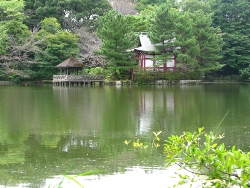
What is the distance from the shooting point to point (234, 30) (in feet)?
97.7

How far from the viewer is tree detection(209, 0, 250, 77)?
29000 millimetres

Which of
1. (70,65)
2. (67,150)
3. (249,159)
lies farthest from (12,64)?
(249,159)

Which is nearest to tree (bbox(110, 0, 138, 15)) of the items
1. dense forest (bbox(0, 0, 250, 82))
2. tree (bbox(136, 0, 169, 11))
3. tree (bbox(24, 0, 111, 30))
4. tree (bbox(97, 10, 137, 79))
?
tree (bbox(136, 0, 169, 11))

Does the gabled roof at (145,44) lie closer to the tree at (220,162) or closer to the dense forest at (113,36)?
the dense forest at (113,36)

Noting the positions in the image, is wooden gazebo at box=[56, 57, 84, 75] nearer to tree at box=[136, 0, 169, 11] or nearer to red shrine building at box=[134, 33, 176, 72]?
red shrine building at box=[134, 33, 176, 72]

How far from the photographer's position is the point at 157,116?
10.9m

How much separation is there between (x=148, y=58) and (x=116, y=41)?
2.87 metres

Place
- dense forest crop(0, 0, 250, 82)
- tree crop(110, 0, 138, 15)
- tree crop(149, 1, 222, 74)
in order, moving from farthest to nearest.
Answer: tree crop(110, 0, 138, 15) → dense forest crop(0, 0, 250, 82) → tree crop(149, 1, 222, 74)

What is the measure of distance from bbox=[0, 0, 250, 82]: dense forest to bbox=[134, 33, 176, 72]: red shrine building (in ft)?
1.68

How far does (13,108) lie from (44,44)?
17.6 metres

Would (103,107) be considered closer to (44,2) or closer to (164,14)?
(164,14)

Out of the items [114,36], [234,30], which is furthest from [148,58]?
[234,30]

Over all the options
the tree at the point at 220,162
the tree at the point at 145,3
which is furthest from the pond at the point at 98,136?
the tree at the point at 145,3

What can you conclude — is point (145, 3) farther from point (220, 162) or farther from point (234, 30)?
point (220, 162)
